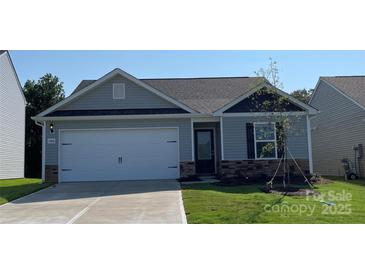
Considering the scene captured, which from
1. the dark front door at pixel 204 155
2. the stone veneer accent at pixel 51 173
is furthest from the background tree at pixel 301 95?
the stone veneer accent at pixel 51 173

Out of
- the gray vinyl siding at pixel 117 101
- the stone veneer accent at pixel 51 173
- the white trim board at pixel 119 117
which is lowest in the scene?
the stone veneer accent at pixel 51 173

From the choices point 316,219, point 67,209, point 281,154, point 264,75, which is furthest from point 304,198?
point 67,209

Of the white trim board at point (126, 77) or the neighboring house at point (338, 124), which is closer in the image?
the white trim board at point (126, 77)

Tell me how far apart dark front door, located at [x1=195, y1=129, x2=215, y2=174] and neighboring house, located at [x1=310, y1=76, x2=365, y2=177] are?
19.2ft

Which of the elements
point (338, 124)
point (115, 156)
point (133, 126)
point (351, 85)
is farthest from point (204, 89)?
point (351, 85)

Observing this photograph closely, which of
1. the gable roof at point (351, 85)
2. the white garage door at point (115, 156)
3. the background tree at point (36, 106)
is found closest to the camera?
the white garage door at point (115, 156)

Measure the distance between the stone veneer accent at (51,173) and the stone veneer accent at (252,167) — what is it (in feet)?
23.3

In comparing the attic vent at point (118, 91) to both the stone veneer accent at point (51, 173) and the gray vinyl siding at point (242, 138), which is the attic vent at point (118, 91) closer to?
the stone veneer accent at point (51, 173)

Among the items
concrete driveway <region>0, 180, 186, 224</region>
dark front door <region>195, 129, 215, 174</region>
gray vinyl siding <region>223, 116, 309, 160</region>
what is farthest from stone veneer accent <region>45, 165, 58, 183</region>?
gray vinyl siding <region>223, 116, 309, 160</region>

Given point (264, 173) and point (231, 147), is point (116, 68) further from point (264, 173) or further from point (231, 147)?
point (264, 173)

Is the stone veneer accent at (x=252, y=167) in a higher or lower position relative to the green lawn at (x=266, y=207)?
higher

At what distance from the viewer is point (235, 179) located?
1538cm

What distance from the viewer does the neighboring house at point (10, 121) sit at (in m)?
22.9

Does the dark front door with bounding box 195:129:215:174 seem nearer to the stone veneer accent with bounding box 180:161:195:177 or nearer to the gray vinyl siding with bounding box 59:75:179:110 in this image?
the stone veneer accent with bounding box 180:161:195:177
